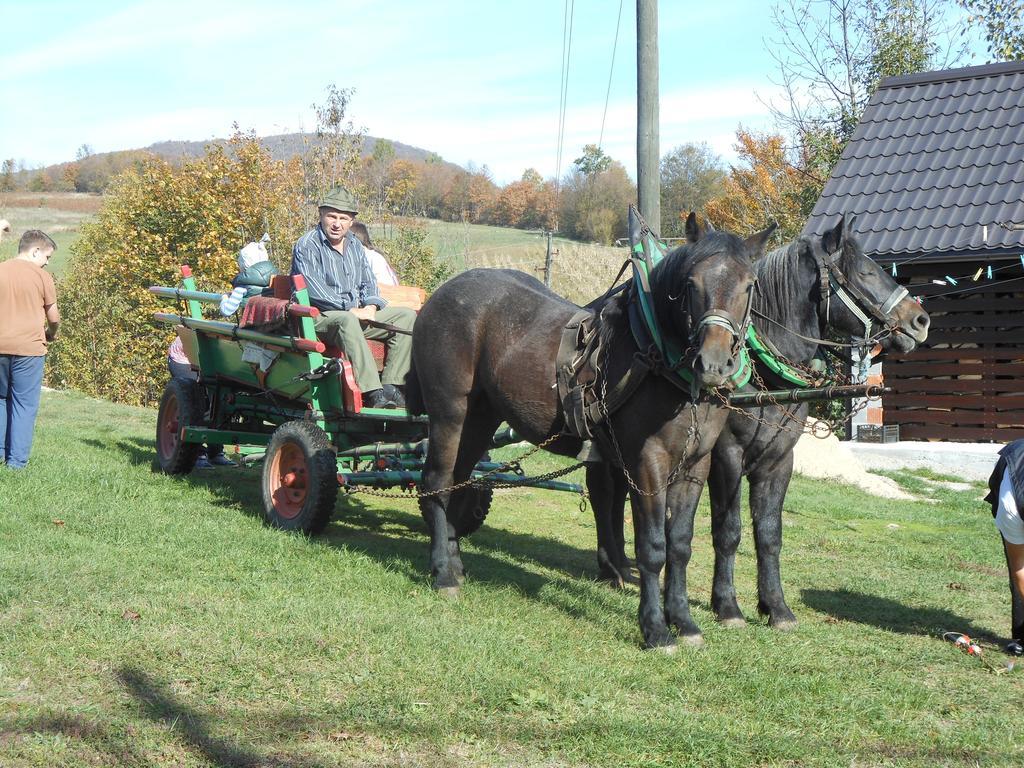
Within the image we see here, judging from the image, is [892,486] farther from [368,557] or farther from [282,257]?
[282,257]

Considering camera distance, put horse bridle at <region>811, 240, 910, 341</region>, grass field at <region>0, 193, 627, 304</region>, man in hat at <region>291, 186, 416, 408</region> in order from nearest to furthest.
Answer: horse bridle at <region>811, 240, 910, 341</region>
man in hat at <region>291, 186, 416, 408</region>
grass field at <region>0, 193, 627, 304</region>

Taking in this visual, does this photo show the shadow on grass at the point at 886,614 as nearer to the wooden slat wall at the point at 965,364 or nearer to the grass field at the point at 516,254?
the wooden slat wall at the point at 965,364

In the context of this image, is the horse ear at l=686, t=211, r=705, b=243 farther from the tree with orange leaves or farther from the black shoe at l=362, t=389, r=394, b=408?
the tree with orange leaves

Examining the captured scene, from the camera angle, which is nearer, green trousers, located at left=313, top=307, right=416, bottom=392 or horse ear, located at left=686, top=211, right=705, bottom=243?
horse ear, located at left=686, top=211, right=705, bottom=243

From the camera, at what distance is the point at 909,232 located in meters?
12.2

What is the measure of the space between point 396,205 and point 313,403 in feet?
64.7

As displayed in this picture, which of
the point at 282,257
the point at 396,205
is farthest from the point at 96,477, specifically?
the point at 396,205

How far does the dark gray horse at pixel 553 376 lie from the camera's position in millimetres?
4676

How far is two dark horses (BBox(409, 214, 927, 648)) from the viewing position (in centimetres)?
477

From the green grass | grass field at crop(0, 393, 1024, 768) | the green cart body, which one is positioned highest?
the green grass

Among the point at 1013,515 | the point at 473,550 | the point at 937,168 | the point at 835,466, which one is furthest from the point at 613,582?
the point at 937,168

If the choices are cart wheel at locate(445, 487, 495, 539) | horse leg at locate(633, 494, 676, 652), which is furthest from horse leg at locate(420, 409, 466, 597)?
horse leg at locate(633, 494, 676, 652)

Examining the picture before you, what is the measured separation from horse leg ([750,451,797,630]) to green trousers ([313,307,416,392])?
240 centimetres

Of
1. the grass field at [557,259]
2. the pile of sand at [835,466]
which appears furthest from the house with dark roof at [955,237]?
the grass field at [557,259]
